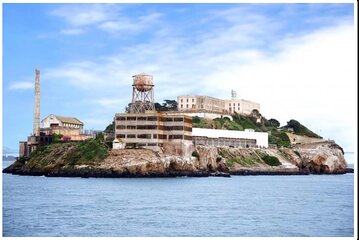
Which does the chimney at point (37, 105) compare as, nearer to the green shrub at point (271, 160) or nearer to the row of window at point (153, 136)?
the row of window at point (153, 136)

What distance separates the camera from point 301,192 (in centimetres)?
6206

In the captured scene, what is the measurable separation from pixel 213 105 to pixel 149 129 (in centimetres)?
3675

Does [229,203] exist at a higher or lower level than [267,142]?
lower

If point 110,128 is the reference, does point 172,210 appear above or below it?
below

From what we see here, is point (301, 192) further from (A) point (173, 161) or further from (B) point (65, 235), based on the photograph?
(B) point (65, 235)

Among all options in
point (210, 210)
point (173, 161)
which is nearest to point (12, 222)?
point (210, 210)

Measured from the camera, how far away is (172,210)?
44656 mm

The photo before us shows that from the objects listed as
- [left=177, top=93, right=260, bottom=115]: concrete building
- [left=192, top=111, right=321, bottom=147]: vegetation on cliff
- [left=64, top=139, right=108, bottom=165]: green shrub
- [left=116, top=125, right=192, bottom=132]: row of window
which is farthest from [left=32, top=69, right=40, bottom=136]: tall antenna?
[left=177, top=93, right=260, bottom=115]: concrete building

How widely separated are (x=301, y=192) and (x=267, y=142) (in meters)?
46.6

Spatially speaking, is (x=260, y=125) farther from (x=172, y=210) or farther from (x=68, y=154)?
(x=172, y=210)

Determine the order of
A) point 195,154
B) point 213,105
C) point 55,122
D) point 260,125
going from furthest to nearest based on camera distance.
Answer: point 260,125 → point 213,105 → point 55,122 → point 195,154

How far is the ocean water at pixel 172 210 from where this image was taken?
35750mm

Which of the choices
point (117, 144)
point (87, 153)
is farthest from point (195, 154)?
point (87, 153)

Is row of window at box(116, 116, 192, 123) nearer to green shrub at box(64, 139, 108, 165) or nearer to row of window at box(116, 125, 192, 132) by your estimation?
row of window at box(116, 125, 192, 132)
